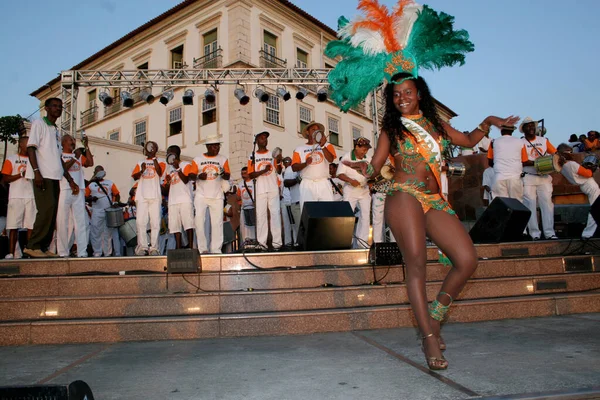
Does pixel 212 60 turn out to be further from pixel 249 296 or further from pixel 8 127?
pixel 249 296

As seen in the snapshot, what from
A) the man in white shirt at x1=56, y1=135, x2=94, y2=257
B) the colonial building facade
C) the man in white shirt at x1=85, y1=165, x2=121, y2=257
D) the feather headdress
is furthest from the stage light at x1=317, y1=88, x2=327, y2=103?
the feather headdress

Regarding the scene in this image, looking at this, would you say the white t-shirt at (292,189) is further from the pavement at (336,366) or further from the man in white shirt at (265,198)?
the pavement at (336,366)

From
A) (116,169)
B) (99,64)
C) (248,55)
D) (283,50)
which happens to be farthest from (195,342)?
(99,64)

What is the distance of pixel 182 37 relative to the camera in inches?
1054

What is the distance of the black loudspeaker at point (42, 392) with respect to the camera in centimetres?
177

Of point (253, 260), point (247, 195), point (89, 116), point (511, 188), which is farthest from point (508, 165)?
point (89, 116)

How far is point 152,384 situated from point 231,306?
2.31 m

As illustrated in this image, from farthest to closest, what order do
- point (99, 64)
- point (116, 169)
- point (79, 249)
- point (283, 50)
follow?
point (99, 64), point (283, 50), point (116, 169), point (79, 249)

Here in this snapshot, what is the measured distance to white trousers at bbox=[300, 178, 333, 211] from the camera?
9.06 meters

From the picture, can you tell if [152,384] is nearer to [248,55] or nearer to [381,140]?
[381,140]

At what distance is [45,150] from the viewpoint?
7.05 metres

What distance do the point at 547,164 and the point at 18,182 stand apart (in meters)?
9.55

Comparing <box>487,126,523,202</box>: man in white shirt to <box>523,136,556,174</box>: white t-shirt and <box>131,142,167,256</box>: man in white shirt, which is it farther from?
<box>131,142,167,256</box>: man in white shirt

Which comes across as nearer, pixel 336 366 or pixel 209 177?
pixel 336 366
